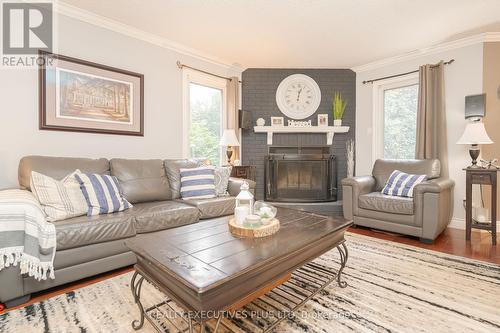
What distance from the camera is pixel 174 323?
146cm

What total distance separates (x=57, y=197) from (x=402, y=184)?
11.8 ft

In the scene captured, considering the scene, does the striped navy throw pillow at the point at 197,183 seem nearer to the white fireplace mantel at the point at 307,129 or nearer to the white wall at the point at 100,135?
the white wall at the point at 100,135

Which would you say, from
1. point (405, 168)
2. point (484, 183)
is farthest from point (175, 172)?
point (484, 183)

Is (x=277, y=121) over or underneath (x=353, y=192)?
over

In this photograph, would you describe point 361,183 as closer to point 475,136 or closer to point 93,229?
point 475,136

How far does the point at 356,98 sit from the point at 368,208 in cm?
223

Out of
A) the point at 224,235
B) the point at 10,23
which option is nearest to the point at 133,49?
the point at 10,23

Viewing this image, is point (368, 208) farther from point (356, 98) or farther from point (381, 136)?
point (356, 98)

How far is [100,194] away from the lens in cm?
224

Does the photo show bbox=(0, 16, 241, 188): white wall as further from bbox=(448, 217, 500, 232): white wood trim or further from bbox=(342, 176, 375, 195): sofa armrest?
bbox=(448, 217, 500, 232): white wood trim

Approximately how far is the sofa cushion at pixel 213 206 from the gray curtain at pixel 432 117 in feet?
9.48

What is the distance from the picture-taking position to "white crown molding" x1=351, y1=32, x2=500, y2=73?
10.9 ft
